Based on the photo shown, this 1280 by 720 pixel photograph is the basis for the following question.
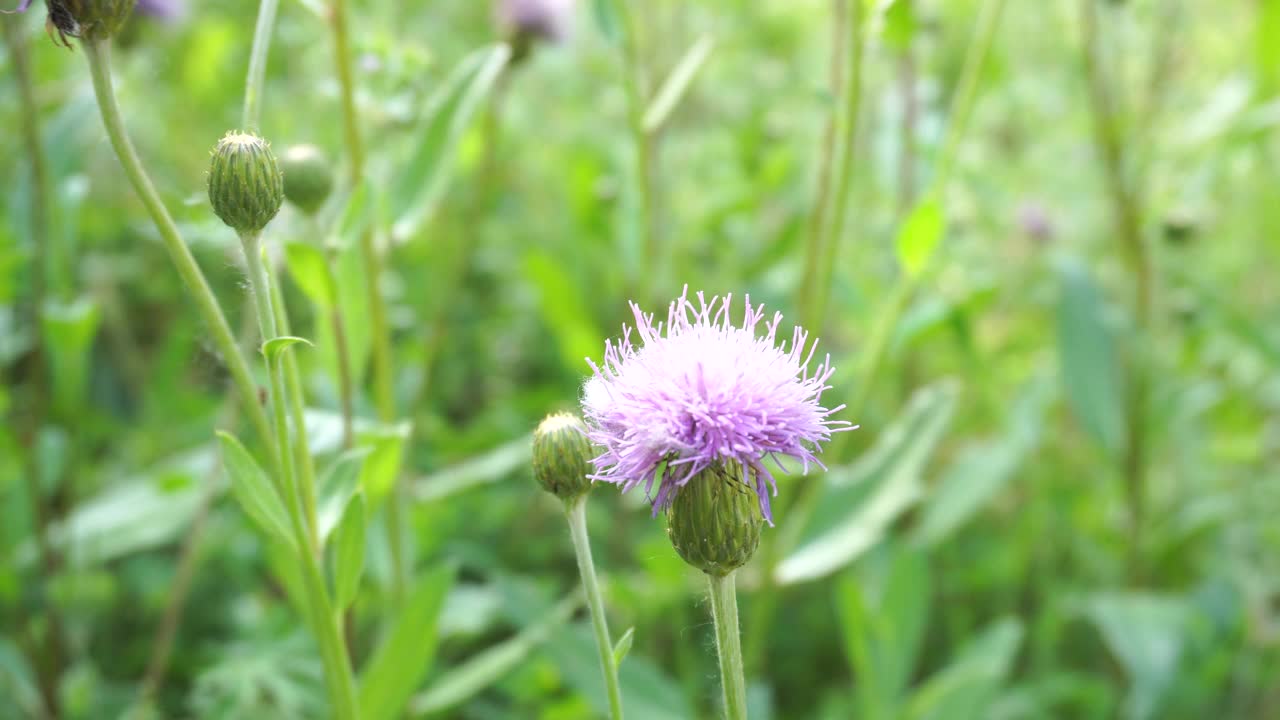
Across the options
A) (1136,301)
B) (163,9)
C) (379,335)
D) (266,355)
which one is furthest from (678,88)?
(163,9)

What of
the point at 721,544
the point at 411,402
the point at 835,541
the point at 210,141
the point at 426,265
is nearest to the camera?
the point at 721,544

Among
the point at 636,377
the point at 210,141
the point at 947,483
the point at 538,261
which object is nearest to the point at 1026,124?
the point at 947,483

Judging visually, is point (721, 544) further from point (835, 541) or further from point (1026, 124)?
point (1026, 124)

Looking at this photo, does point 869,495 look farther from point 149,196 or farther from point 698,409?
point 149,196

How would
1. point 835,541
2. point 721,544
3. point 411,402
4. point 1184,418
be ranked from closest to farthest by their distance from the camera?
1. point 721,544
2. point 835,541
3. point 411,402
4. point 1184,418

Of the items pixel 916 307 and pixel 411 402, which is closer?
pixel 411 402

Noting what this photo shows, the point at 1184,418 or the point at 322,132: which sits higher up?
the point at 322,132

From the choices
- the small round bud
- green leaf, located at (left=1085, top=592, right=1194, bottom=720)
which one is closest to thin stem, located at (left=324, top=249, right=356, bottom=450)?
the small round bud

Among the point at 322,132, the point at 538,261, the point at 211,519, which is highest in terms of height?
the point at 322,132
